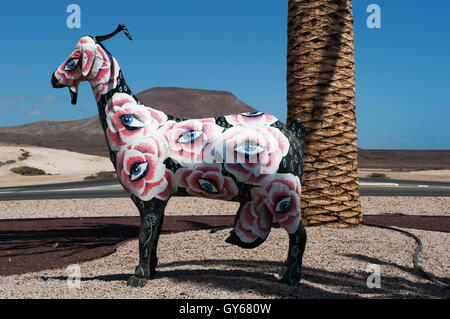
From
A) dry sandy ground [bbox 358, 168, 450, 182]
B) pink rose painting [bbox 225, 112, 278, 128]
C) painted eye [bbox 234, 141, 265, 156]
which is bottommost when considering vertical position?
dry sandy ground [bbox 358, 168, 450, 182]

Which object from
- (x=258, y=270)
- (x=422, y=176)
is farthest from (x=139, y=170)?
(x=422, y=176)

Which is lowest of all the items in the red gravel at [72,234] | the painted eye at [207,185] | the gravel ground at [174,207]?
the gravel ground at [174,207]

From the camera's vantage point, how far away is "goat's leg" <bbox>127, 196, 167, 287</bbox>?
4922 millimetres

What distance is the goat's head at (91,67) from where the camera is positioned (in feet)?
16.7

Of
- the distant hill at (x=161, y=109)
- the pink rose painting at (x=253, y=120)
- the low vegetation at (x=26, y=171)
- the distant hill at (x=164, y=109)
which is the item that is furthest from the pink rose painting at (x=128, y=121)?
the distant hill at (x=164, y=109)

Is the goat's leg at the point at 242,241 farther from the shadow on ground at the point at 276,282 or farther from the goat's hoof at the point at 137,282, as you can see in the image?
the goat's hoof at the point at 137,282

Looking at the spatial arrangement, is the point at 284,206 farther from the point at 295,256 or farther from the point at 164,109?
the point at 164,109

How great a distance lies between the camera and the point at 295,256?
506cm

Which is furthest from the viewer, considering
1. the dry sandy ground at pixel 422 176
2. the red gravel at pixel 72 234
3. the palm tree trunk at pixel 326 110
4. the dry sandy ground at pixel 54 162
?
the dry sandy ground at pixel 54 162

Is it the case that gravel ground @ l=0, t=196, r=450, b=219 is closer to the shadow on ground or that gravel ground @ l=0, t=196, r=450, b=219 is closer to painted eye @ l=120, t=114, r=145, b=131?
the shadow on ground

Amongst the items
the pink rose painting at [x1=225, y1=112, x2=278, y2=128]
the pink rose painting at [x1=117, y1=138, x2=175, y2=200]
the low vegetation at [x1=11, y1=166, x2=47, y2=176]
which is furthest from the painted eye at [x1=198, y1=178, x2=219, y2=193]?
the low vegetation at [x1=11, y1=166, x2=47, y2=176]

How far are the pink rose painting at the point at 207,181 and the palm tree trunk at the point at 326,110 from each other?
3.86 m
